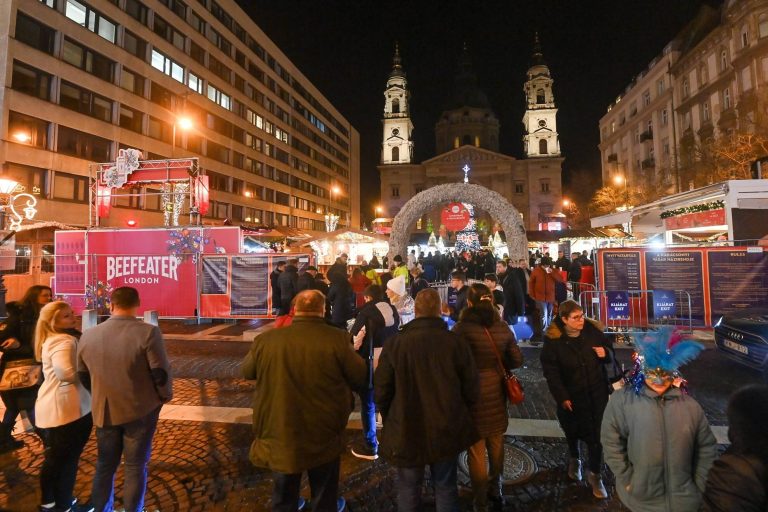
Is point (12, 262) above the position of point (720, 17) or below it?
below

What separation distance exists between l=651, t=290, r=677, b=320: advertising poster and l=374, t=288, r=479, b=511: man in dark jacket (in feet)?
26.8

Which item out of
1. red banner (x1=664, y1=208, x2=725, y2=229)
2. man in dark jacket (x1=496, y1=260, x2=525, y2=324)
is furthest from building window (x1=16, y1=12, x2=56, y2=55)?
red banner (x1=664, y1=208, x2=725, y2=229)

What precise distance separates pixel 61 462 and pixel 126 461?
Result: 2.04 ft

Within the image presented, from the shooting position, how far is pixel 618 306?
8.90 meters

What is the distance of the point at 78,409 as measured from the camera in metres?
3.06

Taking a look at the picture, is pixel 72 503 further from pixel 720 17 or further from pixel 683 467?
pixel 720 17

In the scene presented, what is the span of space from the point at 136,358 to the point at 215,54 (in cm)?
4501

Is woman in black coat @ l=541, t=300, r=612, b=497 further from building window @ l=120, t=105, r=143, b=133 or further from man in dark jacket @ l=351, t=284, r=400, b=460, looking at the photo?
building window @ l=120, t=105, r=143, b=133

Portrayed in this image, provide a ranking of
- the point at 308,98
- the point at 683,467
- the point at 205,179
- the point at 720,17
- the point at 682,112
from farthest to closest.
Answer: the point at 308,98 → the point at 682,112 → the point at 720,17 → the point at 205,179 → the point at 683,467

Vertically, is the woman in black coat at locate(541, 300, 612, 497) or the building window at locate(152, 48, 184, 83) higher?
the building window at locate(152, 48, 184, 83)

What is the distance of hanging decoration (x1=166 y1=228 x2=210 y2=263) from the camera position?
37.4ft

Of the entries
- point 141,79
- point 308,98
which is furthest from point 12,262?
point 308,98

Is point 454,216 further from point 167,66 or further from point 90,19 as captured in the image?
point 167,66

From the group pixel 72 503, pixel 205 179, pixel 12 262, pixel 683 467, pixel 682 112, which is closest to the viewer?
pixel 683 467
